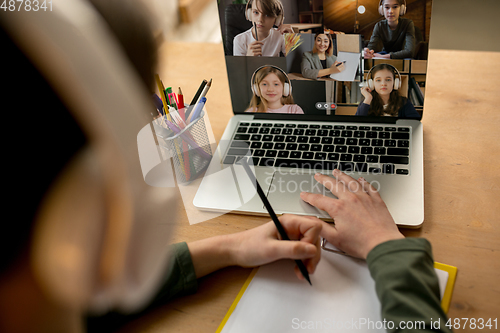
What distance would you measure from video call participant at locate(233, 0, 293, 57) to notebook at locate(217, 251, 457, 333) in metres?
0.39

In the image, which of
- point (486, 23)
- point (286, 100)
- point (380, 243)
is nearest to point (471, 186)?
point (380, 243)

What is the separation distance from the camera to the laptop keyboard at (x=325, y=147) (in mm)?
576

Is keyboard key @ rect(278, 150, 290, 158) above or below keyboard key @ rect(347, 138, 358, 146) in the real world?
below

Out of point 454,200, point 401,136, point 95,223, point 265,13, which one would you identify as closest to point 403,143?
point 401,136

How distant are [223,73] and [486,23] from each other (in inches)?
47.5

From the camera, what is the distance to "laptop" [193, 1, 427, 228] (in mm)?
543

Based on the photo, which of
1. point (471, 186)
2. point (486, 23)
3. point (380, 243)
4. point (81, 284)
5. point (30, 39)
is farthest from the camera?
point (486, 23)

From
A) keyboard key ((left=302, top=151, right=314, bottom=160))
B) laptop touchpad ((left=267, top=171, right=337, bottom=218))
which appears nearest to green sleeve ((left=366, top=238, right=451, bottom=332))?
laptop touchpad ((left=267, top=171, right=337, bottom=218))

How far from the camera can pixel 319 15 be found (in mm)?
592

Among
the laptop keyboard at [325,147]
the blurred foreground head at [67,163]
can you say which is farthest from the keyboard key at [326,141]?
the blurred foreground head at [67,163]

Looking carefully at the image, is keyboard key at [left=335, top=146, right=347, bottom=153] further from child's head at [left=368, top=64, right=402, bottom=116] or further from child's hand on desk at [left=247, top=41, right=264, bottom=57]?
child's hand on desk at [left=247, top=41, right=264, bottom=57]

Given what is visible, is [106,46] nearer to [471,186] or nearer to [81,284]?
[81,284]

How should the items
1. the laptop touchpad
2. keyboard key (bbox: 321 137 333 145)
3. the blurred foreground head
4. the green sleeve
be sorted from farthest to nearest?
1. keyboard key (bbox: 321 137 333 145)
2. the laptop touchpad
3. the green sleeve
4. the blurred foreground head

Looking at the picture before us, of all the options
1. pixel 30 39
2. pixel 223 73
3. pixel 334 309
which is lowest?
pixel 334 309
